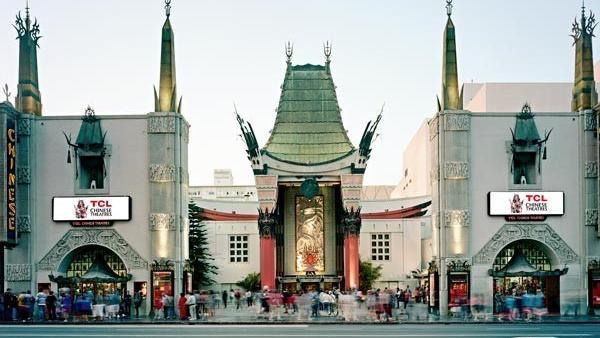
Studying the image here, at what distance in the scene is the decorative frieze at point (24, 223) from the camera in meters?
43.3

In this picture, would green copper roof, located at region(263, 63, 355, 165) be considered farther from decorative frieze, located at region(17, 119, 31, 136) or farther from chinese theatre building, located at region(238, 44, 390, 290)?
decorative frieze, located at region(17, 119, 31, 136)

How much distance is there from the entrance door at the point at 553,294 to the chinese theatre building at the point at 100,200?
17044 mm

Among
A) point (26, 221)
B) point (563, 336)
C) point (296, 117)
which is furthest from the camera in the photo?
point (296, 117)

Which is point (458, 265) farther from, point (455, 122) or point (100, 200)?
point (100, 200)

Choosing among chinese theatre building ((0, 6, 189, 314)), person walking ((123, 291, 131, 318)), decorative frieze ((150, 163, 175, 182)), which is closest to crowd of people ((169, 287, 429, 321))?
person walking ((123, 291, 131, 318))

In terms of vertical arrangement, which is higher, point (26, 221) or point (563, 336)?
point (26, 221)

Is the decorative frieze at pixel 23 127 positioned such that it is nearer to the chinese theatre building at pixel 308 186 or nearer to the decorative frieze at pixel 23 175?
the decorative frieze at pixel 23 175

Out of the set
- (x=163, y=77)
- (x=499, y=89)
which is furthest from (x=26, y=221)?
(x=499, y=89)

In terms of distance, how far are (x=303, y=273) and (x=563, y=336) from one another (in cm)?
3876

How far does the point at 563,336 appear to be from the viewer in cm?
2864

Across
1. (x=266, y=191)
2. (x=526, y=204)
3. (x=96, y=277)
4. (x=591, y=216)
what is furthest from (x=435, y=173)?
(x=266, y=191)

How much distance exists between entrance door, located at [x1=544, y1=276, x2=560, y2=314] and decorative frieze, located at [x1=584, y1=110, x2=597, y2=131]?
Result: 7.05 metres

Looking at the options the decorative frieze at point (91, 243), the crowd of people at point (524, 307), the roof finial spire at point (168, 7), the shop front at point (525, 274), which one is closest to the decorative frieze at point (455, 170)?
the shop front at point (525, 274)

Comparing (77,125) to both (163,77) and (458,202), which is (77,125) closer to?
(163,77)
